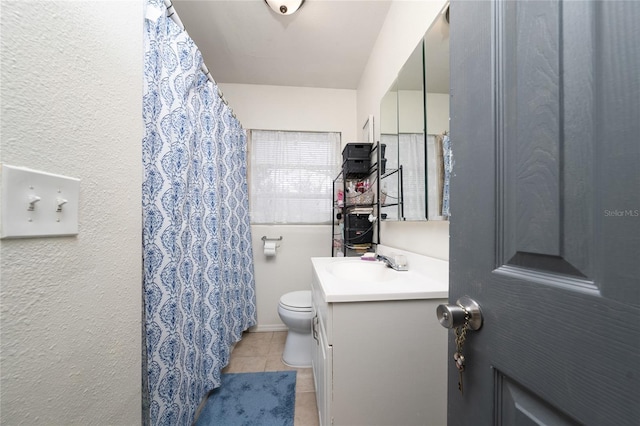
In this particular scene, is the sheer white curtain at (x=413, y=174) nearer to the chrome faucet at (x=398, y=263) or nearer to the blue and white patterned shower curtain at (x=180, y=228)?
the chrome faucet at (x=398, y=263)

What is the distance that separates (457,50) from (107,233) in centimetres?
89

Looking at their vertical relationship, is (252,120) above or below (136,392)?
above

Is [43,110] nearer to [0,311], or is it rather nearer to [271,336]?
[0,311]

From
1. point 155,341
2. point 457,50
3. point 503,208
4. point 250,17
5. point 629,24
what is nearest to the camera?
point 629,24

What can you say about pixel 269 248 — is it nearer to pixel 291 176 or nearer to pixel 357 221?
pixel 291 176

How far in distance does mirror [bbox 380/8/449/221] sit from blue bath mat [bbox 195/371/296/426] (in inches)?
48.5

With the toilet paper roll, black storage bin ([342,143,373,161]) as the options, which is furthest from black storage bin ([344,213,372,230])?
the toilet paper roll

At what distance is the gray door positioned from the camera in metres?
0.27

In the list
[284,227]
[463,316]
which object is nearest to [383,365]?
[463,316]

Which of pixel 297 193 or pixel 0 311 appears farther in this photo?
pixel 297 193

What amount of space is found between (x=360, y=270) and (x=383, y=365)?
577mm

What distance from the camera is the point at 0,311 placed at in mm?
348

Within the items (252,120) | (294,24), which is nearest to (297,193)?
(252,120)

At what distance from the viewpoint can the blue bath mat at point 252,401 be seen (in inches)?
48.3
